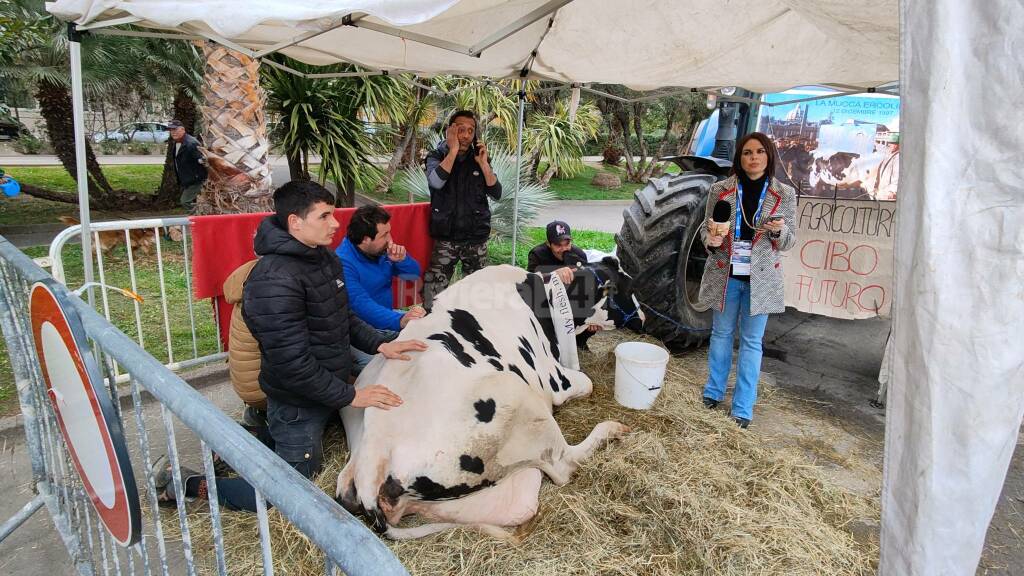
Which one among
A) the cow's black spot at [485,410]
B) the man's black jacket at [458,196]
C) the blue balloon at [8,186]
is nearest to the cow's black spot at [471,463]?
the cow's black spot at [485,410]

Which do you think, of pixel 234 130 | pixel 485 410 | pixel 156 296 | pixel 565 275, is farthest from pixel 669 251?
pixel 156 296

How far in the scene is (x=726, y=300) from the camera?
3484 millimetres

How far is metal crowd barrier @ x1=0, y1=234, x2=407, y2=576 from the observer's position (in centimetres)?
84

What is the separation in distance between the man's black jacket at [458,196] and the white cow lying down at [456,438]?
1.50 metres

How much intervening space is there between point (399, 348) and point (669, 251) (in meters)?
2.24

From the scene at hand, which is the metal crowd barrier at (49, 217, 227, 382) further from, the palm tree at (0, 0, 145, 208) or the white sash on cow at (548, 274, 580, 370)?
Answer: the palm tree at (0, 0, 145, 208)

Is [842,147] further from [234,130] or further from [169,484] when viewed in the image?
[234,130]

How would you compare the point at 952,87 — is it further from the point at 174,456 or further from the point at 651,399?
the point at 651,399

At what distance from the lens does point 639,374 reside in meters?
3.45

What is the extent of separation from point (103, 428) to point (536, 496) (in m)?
1.68

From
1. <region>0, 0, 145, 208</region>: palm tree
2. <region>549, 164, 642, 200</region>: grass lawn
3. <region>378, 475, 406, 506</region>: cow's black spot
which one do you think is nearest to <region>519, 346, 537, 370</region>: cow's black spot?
<region>378, 475, 406, 506</region>: cow's black spot

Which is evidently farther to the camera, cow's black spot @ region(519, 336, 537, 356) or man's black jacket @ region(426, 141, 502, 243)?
man's black jacket @ region(426, 141, 502, 243)

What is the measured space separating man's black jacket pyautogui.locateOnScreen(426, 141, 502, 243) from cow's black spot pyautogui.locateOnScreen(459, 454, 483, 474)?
255 centimetres

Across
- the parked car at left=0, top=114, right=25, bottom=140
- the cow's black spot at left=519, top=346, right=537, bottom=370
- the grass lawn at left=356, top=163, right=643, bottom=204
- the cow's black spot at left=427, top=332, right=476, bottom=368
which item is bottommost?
the cow's black spot at left=519, top=346, right=537, bottom=370
